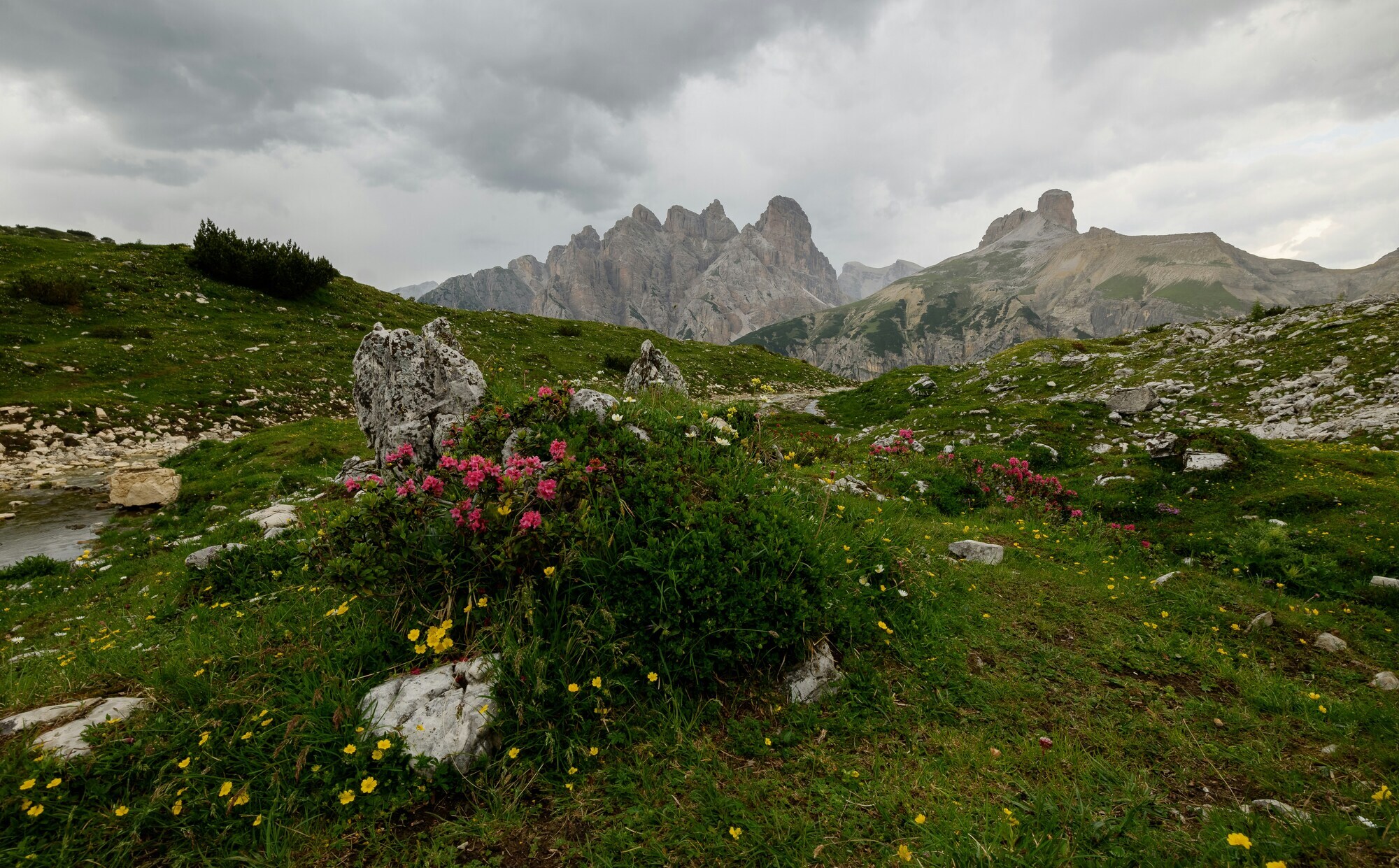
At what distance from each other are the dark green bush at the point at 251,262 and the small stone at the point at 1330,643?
47.0 meters

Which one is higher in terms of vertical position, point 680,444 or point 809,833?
point 680,444

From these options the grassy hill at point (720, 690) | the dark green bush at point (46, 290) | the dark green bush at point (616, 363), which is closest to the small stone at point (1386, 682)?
the grassy hill at point (720, 690)

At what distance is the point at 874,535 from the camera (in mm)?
6637

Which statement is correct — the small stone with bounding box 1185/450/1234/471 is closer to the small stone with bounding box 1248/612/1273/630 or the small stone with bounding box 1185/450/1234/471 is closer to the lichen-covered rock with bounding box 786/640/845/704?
the small stone with bounding box 1248/612/1273/630

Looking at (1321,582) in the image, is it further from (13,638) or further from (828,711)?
(13,638)

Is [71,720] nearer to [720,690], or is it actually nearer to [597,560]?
[597,560]

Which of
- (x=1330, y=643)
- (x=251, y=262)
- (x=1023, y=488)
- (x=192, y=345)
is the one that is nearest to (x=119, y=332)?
(x=192, y=345)

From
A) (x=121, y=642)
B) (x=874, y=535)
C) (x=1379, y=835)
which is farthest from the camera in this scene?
(x=874, y=535)

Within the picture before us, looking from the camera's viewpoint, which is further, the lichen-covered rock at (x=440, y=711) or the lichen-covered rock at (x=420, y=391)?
the lichen-covered rock at (x=420, y=391)

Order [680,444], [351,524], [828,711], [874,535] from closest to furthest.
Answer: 1. [828,711]
2. [351,524]
3. [680,444]
4. [874,535]

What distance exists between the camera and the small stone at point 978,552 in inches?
313

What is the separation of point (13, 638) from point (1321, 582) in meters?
18.3

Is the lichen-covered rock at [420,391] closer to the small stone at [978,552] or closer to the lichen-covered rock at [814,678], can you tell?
the lichen-covered rock at [814,678]

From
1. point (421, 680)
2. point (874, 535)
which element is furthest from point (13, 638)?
point (874, 535)
